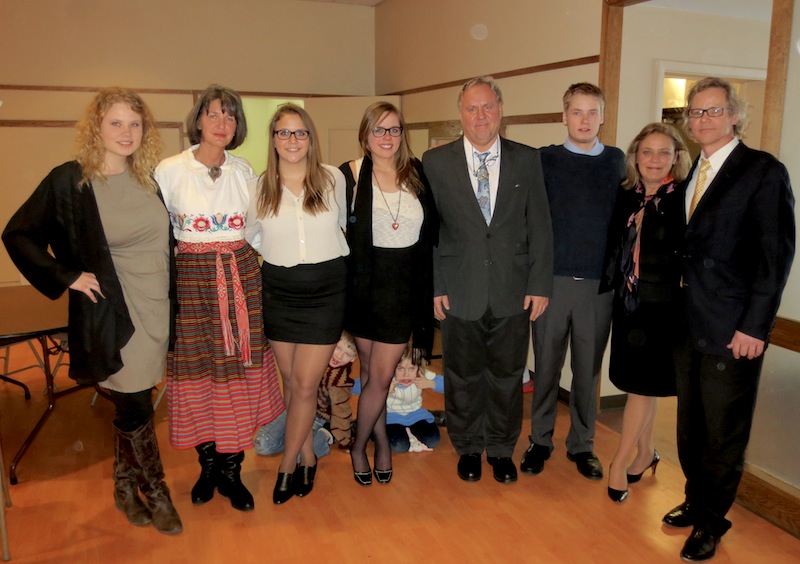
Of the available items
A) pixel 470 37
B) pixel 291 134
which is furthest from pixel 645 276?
pixel 470 37

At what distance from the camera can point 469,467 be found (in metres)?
2.90

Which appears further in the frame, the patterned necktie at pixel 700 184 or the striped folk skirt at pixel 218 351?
the striped folk skirt at pixel 218 351

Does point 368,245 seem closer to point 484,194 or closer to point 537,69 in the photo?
point 484,194

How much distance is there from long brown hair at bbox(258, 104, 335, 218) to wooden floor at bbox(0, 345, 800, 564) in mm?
1265

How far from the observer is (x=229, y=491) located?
2.69 meters

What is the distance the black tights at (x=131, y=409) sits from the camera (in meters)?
2.36

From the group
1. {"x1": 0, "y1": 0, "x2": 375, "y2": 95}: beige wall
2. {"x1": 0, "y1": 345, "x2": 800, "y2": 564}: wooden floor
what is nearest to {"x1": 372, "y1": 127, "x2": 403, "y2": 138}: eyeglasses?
{"x1": 0, "y1": 345, "x2": 800, "y2": 564}: wooden floor

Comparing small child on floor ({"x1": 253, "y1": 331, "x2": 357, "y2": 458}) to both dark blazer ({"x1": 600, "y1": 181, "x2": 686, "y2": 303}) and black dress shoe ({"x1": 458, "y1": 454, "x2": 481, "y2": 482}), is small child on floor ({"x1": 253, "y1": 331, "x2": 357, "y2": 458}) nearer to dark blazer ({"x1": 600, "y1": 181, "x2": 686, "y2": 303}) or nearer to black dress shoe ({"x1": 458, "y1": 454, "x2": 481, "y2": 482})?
black dress shoe ({"x1": 458, "y1": 454, "x2": 481, "y2": 482})

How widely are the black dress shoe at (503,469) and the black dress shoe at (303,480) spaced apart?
0.83m

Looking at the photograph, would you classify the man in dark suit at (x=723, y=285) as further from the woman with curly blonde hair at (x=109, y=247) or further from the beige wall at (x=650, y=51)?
the woman with curly blonde hair at (x=109, y=247)

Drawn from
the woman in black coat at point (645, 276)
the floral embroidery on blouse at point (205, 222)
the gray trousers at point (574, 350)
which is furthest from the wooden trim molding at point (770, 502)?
the floral embroidery on blouse at point (205, 222)

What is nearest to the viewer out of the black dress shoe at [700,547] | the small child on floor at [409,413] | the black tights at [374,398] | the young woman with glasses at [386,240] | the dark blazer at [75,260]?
the dark blazer at [75,260]

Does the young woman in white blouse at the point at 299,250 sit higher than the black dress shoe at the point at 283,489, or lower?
higher

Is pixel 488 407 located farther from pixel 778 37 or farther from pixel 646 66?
pixel 646 66
